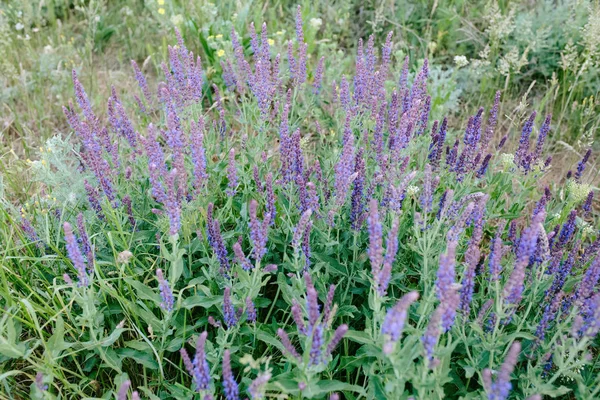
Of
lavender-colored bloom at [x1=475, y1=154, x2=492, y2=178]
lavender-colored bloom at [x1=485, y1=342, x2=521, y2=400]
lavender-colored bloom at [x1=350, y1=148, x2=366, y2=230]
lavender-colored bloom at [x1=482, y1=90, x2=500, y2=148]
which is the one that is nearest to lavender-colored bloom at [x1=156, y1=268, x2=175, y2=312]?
lavender-colored bloom at [x1=350, y1=148, x2=366, y2=230]

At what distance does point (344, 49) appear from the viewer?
570 cm

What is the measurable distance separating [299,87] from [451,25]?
255 centimetres

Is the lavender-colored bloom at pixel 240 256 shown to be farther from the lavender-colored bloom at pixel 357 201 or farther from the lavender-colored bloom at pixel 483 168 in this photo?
the lavender-colored bloom at pixel 483 168

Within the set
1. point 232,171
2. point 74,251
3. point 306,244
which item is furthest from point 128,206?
point 306,244

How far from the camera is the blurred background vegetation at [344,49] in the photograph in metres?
4.42

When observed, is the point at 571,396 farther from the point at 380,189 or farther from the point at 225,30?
the point at 225,30

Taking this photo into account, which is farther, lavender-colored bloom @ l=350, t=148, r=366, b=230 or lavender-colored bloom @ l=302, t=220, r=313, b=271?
lavender-colored bloom @ l=350, t=148, r=366, b=230

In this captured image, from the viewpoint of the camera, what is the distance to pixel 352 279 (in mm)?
2777

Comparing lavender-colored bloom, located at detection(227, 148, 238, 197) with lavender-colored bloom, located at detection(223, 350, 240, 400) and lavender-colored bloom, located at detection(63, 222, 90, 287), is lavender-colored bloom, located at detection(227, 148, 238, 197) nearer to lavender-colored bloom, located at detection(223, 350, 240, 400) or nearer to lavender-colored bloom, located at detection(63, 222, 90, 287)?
lavender-colored bloom, located at detection(63, 222, 90, 287)

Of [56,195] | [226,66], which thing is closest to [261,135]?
[226,66]

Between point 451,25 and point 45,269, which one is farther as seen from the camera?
point 451,25

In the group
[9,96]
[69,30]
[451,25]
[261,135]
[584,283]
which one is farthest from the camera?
[69,30]

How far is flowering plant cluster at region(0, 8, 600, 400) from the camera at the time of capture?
1.96 metres

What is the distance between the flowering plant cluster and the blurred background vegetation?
128 centimetres
